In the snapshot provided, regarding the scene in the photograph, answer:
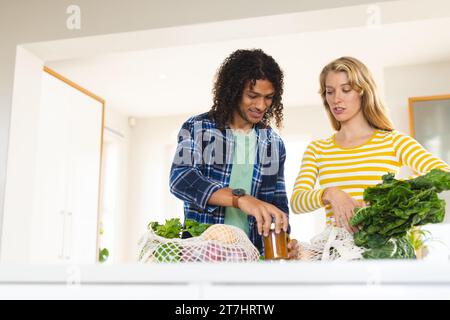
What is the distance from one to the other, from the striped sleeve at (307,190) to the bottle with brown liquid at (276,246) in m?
0.22

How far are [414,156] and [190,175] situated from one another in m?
0.49

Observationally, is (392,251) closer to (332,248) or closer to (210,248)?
(332,248)

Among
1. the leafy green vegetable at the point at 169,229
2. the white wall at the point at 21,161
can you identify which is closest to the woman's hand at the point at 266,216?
the leafy green vegetable at the point at 169,229

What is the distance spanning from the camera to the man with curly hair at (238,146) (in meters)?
1.28

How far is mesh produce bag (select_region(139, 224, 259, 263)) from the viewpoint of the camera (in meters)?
0.75

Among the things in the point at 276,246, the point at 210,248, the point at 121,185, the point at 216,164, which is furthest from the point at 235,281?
the point at 121,185

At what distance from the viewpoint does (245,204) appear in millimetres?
1037

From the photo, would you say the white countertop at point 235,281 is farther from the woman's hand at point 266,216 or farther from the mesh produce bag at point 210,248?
the woman's hand at point 266,216

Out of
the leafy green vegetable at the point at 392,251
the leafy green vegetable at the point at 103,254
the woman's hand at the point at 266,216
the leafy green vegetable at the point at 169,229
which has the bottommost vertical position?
the leafy green vegetable at the point at 103,254

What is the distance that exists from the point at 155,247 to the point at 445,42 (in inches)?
137

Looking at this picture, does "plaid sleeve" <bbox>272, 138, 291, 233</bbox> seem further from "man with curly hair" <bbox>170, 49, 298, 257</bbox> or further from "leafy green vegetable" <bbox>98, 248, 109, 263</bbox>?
"leafy green vegetable" <bbox>98, 248, 109, 263</bbox>

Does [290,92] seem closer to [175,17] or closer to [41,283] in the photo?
[175,17]

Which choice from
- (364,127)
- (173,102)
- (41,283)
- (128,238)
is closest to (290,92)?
(173,102)

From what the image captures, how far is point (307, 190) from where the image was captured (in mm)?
1191
